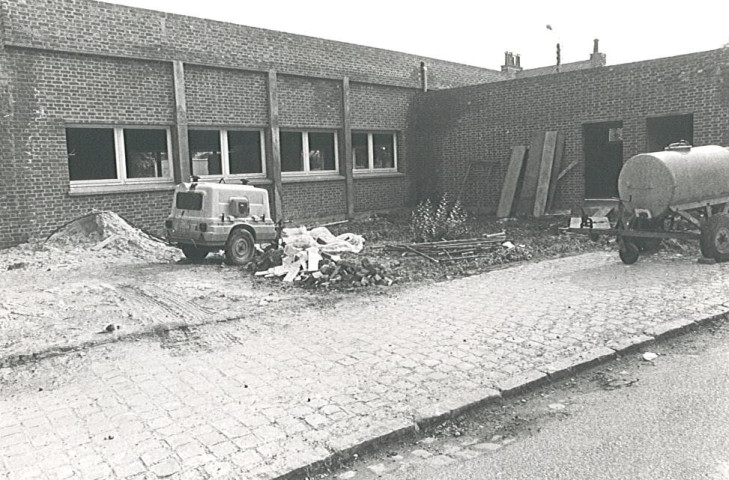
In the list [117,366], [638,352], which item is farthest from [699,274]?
[117,366]

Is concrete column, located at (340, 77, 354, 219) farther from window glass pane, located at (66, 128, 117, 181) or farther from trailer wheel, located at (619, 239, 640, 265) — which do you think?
trailer wheel, located at (619, 239, 640, 265)

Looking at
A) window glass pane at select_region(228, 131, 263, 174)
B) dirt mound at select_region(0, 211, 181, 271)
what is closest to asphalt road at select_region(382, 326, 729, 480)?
dirt mound at select_region(0, 211, 181, 271)

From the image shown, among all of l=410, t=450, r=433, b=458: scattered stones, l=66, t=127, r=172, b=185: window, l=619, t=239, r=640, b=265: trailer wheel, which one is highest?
l=66, t=127, r=172, b=185: window

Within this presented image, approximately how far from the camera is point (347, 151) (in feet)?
59.9

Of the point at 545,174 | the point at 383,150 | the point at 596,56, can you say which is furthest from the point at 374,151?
the point at 596,56

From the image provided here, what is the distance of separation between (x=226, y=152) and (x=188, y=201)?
521 cm

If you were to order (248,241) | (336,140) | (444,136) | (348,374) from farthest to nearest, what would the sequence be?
(444,136)
(336,140)
(248,241)
(348,374)

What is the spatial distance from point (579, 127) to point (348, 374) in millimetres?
13900

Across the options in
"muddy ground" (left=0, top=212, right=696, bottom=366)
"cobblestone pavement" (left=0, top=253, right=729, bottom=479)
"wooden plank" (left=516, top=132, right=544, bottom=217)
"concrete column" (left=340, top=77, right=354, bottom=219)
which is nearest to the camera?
"cobblestone pavement" (left=0, top=253, right=729, bottom=479)

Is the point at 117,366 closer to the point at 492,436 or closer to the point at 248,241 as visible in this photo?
the point at 492,436

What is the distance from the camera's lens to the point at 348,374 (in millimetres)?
5078

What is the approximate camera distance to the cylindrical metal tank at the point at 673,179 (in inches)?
392

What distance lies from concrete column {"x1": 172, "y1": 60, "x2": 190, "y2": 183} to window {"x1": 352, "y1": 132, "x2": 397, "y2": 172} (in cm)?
613

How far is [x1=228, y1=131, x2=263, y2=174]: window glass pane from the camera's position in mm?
15875
